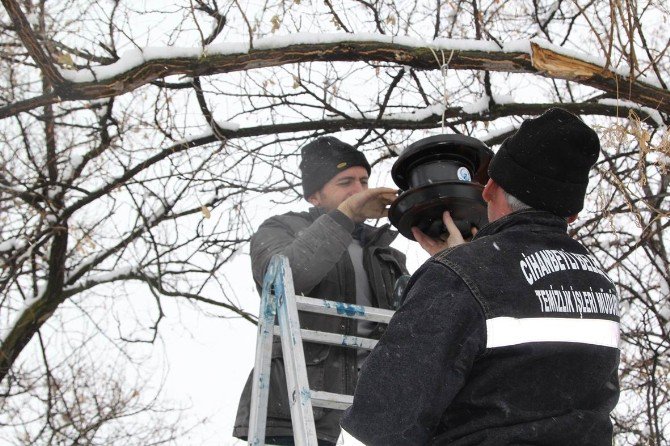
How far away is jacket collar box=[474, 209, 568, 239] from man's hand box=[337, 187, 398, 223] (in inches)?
42.9

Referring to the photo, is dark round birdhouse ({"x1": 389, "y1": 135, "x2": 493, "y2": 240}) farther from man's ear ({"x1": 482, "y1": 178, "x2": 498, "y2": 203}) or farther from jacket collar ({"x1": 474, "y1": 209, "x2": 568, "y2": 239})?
jacket collar ({"x1": 474, "y1": 209, "x2": 568, "y2": 239})

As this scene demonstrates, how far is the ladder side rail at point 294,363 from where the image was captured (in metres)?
2.22

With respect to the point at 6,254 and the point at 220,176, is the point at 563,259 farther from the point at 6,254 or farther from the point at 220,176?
the point at 6,254

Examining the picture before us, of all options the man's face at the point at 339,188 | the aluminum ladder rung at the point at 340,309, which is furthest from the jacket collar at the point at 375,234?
the aluminum ladder rung at the point at 340,309

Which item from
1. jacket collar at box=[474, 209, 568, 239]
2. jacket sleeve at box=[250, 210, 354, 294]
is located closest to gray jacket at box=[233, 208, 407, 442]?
jacket sleeve at box=[250, 210, 354, 294]

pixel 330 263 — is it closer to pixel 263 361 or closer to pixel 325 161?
pixel 263 361

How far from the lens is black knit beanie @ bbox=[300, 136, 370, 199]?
3682 millimetres

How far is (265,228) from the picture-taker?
3334 mm

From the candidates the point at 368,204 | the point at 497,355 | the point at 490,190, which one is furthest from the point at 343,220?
the point at 497,355

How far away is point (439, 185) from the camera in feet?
8.64

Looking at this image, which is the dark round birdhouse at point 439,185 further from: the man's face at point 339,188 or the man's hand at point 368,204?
the man's face at point 339,188

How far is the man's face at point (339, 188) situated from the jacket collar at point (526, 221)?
1673 mm

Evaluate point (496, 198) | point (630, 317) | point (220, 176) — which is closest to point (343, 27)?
point (220, 176)

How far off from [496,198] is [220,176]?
3.87 meters
